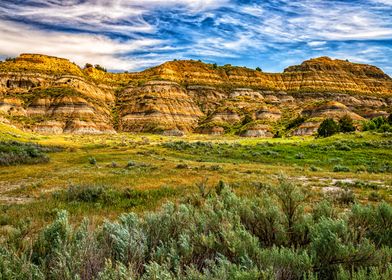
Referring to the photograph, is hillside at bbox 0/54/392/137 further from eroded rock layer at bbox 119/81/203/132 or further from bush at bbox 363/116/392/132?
bush at bbox 363/116/392/132

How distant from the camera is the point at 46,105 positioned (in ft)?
374

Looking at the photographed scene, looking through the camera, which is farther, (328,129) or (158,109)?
(158,109)

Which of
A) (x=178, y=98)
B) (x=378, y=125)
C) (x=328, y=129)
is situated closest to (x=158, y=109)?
(x=178, y=98)

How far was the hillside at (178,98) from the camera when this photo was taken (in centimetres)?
10925

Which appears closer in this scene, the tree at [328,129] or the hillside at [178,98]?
the tree at [328,129]

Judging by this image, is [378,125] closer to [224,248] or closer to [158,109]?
[224,248]

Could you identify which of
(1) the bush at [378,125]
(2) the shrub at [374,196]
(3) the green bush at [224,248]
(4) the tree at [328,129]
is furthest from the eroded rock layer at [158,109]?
(3) the green bush at [224,248]

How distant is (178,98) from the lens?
14125 centimetres

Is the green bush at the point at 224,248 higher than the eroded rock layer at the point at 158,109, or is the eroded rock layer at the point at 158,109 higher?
the eroded rock layer at the point at 158,109

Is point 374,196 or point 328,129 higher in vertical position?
point 328,129

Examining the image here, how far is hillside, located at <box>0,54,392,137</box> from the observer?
358ft

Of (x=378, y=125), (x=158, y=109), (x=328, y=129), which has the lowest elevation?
(x=328, y=129)

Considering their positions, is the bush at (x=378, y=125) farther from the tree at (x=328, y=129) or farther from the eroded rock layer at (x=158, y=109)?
the eroded rock layer at (x=158, y=109)

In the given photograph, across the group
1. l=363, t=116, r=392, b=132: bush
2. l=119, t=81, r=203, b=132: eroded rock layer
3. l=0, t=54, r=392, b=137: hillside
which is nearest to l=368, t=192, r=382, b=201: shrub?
l=363, t=116, r=392, b=132: bush
